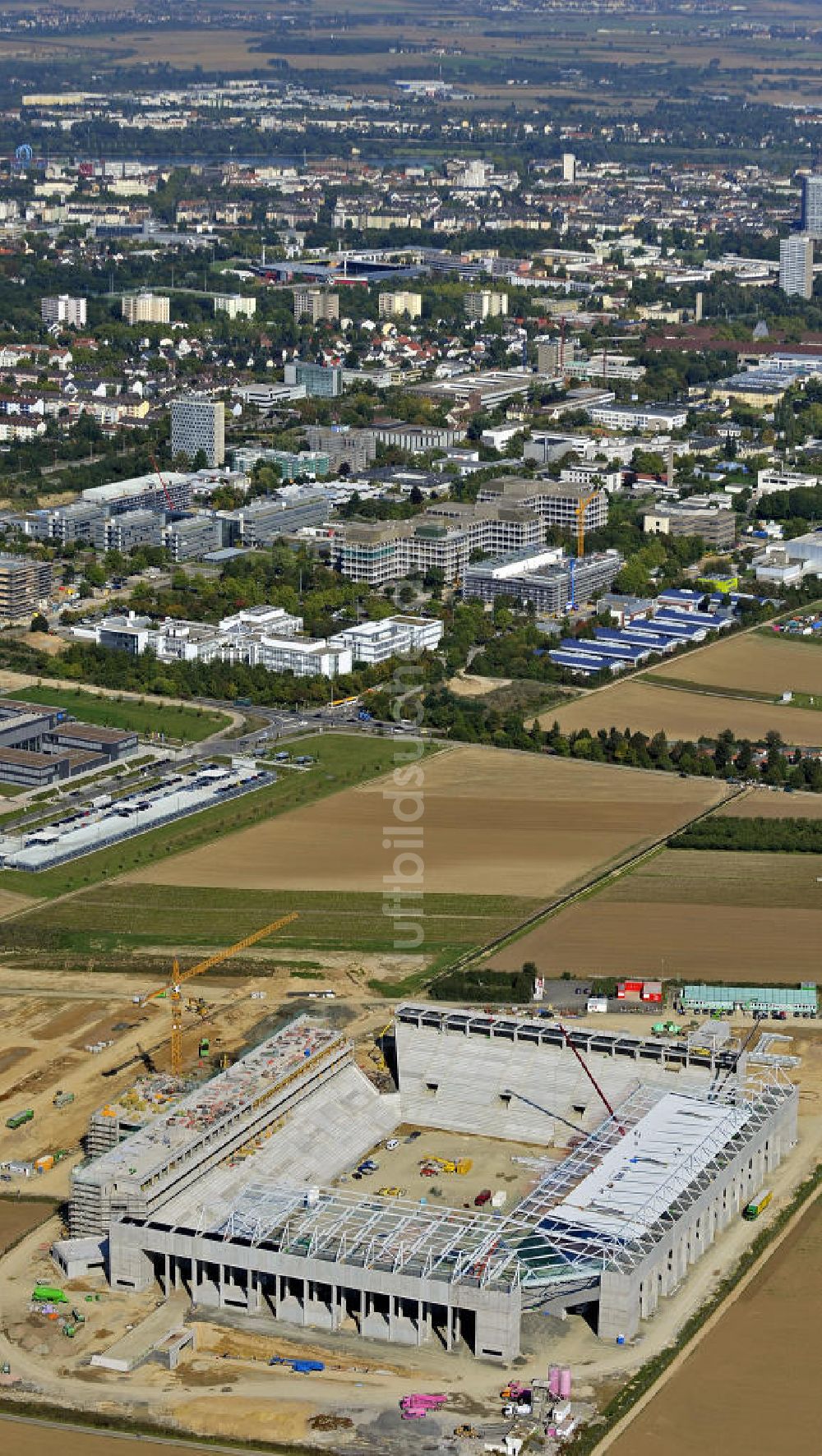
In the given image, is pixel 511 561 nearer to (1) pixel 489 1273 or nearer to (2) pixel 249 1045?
(2) pixel 249 1045

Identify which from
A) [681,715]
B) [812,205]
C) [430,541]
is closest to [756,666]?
[681,715]

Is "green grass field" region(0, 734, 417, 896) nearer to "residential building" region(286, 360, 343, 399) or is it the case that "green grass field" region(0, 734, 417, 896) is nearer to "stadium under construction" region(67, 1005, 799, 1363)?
"stadium under construction" region(67, 1005, 799, 1363)

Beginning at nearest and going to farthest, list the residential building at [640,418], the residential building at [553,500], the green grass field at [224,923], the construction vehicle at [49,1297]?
1. the construction vehicle at [49,1297]
2. the green grass field at [224,923]
3. the residential building at [553,500]
4. the residential building at [640,418]

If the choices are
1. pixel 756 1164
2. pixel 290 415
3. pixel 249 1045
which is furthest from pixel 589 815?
pixel 290 415

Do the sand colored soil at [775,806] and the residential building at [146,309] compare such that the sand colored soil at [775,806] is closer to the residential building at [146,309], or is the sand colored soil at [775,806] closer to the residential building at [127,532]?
the residential building at [127,532]

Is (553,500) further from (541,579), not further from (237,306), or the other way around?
(237,306)

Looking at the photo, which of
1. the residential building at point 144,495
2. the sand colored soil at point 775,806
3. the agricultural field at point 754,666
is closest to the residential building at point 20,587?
the residential building at point 144,495
